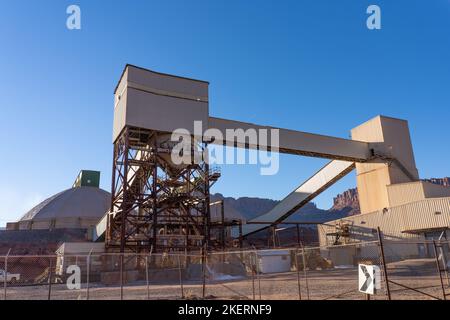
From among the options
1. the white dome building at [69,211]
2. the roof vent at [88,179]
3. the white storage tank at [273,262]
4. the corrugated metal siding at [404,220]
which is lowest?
the white storage tank at [273,262]

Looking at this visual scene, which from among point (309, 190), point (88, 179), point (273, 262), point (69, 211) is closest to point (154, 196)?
point (273, 262)

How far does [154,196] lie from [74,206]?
4210 centimetres

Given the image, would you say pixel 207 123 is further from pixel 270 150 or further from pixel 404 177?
pixel 404 177

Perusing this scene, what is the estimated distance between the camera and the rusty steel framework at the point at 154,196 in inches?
1501

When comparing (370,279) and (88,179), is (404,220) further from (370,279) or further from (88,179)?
(88,179)

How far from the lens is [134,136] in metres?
41.2

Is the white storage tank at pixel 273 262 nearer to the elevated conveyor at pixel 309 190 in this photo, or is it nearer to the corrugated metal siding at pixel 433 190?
the elevated conveyor at pixel 309 190

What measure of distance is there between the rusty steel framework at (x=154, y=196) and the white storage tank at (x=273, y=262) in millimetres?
5719

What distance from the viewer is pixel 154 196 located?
127ft

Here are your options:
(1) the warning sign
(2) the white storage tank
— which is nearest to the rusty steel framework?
(2) the white storage tank

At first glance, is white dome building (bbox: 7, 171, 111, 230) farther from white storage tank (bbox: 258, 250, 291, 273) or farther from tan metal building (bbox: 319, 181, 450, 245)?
tan metal building (bbox: 319, 181, 450, 245)

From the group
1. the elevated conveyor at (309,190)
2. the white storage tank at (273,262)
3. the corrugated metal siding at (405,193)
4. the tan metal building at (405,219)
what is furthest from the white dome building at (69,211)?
the corrugated metal siding at (405,193)

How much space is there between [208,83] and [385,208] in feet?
80.3
